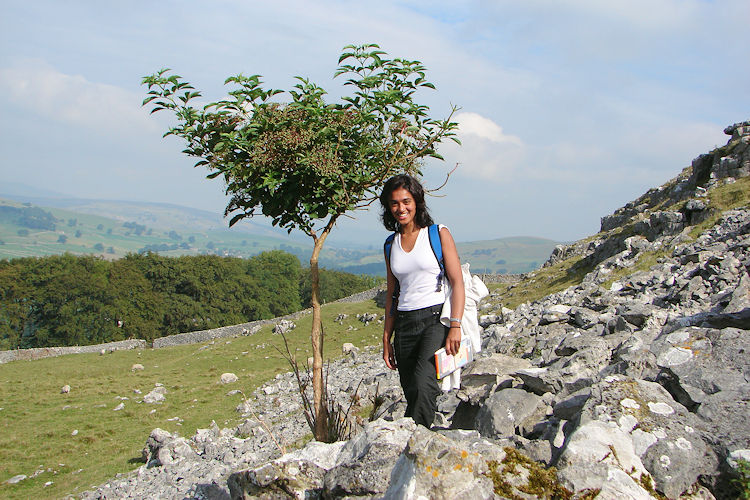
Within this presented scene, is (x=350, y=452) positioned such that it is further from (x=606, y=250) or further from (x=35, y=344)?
(x=35, y=344)

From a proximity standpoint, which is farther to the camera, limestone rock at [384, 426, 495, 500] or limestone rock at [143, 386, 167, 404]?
limestone rock at [143, 386, 167, 404]

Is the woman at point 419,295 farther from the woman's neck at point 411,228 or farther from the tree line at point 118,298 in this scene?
the tree line at point 118,298

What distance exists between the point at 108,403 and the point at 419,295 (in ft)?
70.8

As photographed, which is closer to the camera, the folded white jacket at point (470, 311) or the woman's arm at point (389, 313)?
the folded white jacket at point (470, 311)

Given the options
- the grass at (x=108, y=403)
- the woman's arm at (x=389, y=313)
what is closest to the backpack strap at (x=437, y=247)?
the woman's arm at (x=389, y=313)

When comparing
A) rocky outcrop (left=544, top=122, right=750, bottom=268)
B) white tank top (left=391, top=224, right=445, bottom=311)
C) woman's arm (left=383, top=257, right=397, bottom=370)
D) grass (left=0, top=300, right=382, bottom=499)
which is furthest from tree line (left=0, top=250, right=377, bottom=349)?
white tank top (left=391, top=224, right=445, bottom=311)

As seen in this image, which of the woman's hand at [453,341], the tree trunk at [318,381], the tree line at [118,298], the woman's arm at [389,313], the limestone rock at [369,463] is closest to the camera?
the limestone rock at [369,463]

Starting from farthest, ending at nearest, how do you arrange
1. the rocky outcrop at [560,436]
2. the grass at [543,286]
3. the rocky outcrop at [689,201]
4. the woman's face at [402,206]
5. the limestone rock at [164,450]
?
the grass at [543,286], the rocky outcrop at [689,201], the limestone rock at [164,450], the woman's face at [402,206], the rocky outcrop at [560,436]

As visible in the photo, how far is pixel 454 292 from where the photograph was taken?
16.2 ft

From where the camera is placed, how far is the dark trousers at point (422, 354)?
494cm

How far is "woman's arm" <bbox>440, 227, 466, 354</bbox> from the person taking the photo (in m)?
4.91

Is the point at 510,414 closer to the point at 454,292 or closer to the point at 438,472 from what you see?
the point at 454,292

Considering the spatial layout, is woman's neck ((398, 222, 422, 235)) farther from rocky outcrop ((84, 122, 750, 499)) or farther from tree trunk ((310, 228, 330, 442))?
rocky outcrop ((84, 122, 750, 499))

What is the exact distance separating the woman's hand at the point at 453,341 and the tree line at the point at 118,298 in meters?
63.7
